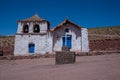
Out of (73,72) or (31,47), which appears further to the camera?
(31,47)

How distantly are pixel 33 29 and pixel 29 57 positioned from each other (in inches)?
409

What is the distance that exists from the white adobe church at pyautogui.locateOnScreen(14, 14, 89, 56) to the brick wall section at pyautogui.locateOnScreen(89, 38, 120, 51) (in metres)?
1.99

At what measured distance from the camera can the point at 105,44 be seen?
24.1m

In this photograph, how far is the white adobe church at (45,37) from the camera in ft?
84.3

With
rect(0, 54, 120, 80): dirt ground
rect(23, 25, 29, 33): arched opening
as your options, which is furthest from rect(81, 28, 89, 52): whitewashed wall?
rect(0, 54, 120, 80): dirt ground

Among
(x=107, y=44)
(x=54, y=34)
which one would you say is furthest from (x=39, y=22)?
(x=107, y=44)

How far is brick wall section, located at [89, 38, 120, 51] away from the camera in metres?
23.5

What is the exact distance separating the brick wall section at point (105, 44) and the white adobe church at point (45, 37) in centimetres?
199

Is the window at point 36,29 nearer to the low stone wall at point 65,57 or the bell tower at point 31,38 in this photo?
the bell tower at point 31,38

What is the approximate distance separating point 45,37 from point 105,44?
34.7 feet

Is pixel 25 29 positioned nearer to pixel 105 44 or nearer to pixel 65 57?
pixel 105 44

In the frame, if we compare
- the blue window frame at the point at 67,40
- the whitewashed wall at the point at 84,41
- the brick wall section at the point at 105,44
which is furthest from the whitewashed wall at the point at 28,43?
the brick wall section at the point at 105,44

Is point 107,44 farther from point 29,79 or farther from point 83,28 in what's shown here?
point 29,79

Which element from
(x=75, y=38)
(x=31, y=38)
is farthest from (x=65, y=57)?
(x=31, y=38)
